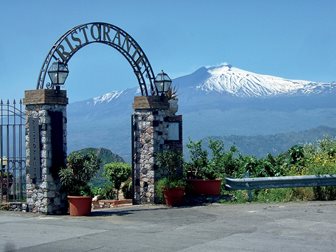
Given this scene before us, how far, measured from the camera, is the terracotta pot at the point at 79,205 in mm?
15805

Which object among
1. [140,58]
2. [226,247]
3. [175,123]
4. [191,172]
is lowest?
[226,247]

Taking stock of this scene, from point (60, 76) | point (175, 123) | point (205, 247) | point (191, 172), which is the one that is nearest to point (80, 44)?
point (60, 76)

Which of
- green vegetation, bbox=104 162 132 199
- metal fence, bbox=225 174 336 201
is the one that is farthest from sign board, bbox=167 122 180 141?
green vegetation, bbox=104 162 132 199

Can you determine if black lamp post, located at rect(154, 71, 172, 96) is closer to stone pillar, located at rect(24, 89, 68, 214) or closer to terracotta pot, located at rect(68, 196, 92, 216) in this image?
stone pillar, located at rect(24, 89, 68, 214)

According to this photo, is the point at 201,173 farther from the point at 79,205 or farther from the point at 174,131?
the point at 79,205

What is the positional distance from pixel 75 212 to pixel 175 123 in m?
5.18

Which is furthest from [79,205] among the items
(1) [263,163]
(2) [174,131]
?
(1) [263,163]

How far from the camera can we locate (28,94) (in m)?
16.5

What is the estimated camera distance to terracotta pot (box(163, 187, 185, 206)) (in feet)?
59.3

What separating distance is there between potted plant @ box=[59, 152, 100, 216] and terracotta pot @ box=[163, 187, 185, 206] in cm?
282

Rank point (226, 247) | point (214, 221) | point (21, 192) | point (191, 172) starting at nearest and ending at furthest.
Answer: point (226, 247) → point (214, 221) → point (21, 192) → point (191, 172)

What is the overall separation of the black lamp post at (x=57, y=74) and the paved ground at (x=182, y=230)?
11.5 feet

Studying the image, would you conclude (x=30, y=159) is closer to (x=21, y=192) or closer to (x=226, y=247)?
(x=21, y=192)

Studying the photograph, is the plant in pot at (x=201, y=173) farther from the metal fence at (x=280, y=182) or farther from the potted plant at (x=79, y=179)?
the potted plant at (x=79, y=179)
